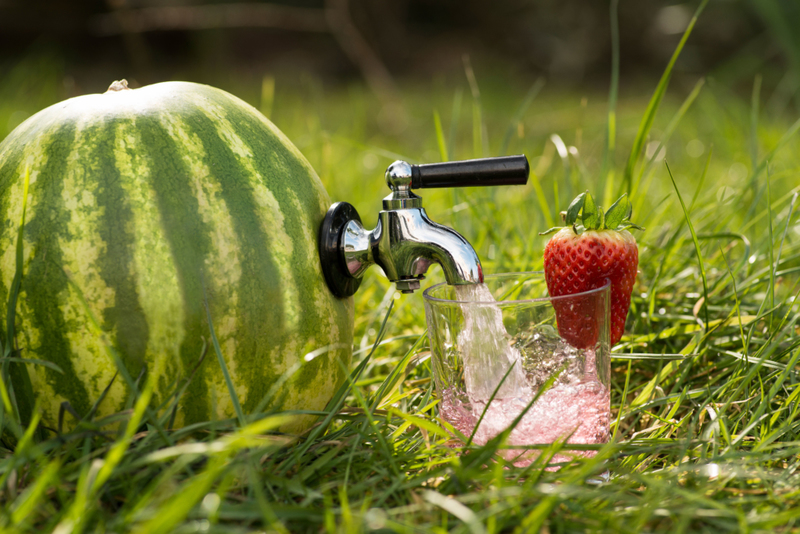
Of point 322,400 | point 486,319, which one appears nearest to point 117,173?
point 322,400

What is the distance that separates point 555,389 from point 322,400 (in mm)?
428

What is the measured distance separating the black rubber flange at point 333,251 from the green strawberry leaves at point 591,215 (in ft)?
1.22

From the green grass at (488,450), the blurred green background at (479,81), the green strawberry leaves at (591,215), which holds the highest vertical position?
the blurred green background at (479,81)

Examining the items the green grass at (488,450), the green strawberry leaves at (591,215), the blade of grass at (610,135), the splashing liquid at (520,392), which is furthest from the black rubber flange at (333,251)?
the blade of grass at (610,135)

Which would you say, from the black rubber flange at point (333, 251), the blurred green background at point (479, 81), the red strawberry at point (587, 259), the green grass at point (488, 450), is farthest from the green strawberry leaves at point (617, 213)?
the blurred green background at point (479, 81)

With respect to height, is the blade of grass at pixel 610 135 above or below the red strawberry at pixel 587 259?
above

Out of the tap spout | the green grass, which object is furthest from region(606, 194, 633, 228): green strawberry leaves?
the tap spout

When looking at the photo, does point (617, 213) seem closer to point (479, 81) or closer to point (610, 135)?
point (610, 135)

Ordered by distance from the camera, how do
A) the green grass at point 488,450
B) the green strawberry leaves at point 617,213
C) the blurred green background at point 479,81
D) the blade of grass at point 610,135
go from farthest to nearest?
the blurred green background at point 479,81
the blade of grass at point 610,135
the green strawberry leaves at point 617,213
the green grass at point 488,450

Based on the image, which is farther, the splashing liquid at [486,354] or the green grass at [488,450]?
the splashing liquid at [486,354]

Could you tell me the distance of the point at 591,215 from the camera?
118 cm

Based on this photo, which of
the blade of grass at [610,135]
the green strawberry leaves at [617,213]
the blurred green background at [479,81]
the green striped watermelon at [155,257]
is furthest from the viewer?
the blurred green background at [479,81]

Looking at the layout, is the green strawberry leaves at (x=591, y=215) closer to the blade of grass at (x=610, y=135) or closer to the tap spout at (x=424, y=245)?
the tap spout at (x=424, y=245)

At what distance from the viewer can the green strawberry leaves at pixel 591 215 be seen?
1.17 metres
